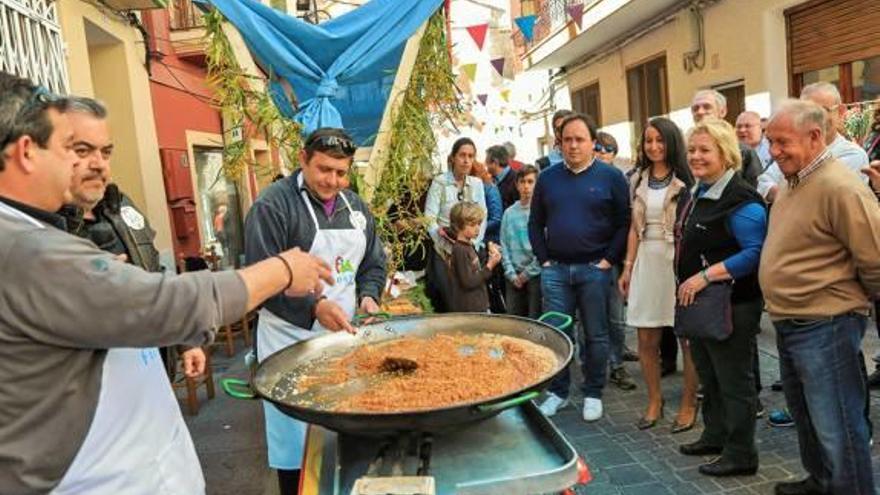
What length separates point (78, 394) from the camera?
1428 mm

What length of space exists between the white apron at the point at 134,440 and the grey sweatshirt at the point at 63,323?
0.05 metres

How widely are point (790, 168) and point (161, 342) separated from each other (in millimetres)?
2506

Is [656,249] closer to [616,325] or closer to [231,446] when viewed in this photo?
[616,325]

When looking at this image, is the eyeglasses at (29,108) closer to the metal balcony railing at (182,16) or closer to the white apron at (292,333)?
the white apron at (292,333)

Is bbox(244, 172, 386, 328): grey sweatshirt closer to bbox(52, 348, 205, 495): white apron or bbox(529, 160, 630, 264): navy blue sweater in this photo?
bbox(52, 348, 205, 495): white apron

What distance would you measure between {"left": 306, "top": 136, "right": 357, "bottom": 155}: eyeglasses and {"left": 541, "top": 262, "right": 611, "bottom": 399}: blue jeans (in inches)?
80.7

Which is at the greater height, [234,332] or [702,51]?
[702,51]

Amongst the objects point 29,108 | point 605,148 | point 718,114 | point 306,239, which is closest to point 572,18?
point 605,148

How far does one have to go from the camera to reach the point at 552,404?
14.9ft

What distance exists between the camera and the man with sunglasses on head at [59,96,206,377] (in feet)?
5.06

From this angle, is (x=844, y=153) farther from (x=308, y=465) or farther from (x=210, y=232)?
(x=210, y=232)

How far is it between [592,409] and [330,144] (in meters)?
2.68

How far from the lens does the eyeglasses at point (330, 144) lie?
2631mm

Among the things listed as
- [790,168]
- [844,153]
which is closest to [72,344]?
[790,168]
